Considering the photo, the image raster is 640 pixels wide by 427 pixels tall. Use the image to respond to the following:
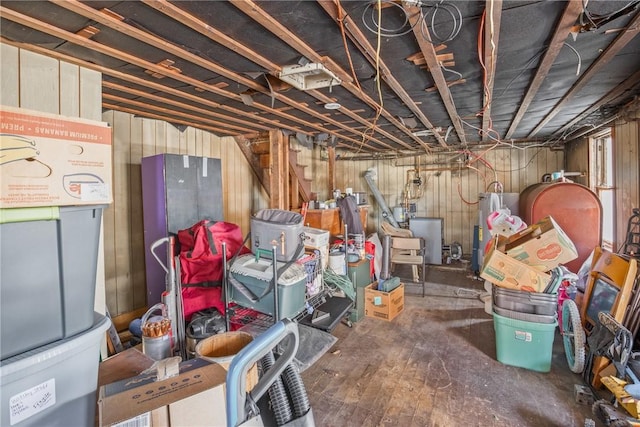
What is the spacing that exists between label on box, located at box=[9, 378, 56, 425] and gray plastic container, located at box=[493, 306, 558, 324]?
2.87m

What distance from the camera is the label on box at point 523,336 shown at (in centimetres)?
250

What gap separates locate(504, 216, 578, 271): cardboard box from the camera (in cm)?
→ 235

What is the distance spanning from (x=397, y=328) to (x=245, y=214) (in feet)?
9.01

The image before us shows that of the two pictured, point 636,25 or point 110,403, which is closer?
point 110,403

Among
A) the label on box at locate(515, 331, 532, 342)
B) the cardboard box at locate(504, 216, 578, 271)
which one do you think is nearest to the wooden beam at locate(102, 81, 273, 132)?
the cardboard box at locate(504, 216, 578, 271)

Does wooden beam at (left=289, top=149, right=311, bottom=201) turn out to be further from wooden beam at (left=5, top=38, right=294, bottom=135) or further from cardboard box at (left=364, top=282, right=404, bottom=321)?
cardboard box at (left=364, top=282, right=404, bottom=321)

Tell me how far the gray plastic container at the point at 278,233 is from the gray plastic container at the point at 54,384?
1.37 meters

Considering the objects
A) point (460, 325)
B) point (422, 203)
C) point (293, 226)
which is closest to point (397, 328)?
point (460, 325)

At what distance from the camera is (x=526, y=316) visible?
2490mm

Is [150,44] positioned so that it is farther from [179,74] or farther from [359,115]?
[359,115]

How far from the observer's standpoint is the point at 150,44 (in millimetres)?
1713

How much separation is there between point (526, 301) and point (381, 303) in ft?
4.73

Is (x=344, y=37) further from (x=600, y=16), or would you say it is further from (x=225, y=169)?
(x=225, y=169)

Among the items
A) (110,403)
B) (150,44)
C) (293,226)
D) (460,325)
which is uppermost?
(150,44)
